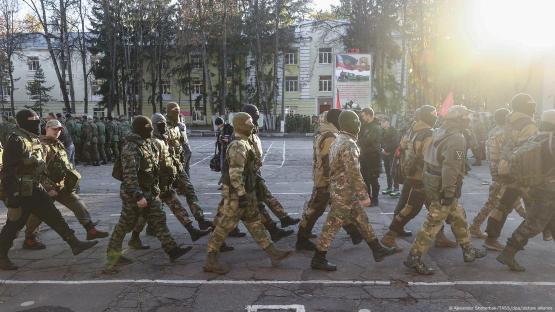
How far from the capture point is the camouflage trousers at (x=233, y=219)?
5.09 m

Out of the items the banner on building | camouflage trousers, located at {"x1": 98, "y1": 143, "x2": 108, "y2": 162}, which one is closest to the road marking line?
the banner on building

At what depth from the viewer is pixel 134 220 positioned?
534 cm

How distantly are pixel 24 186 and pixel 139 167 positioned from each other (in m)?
1.36

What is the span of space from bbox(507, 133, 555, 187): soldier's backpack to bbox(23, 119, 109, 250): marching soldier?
512 centimetres

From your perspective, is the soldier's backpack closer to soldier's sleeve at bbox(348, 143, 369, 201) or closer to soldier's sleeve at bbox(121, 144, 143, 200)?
soldier's sleeve at bbox(348, 143, 369, 201)

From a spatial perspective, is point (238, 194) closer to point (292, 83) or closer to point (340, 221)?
point (340, 221)

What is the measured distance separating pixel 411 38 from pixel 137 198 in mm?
29031

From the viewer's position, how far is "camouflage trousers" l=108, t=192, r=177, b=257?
5285 millimetres

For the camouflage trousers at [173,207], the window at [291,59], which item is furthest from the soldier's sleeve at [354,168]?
the window at [291,59]

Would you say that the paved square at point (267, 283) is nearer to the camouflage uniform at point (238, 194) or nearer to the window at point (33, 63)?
the camouflage uniform at point (238, 194)

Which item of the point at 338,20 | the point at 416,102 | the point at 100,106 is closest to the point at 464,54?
the point at 416,102

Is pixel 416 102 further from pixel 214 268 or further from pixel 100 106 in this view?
pixel 100 106

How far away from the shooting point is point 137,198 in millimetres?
5090

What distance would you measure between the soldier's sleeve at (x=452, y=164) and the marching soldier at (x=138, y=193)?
120 inches
